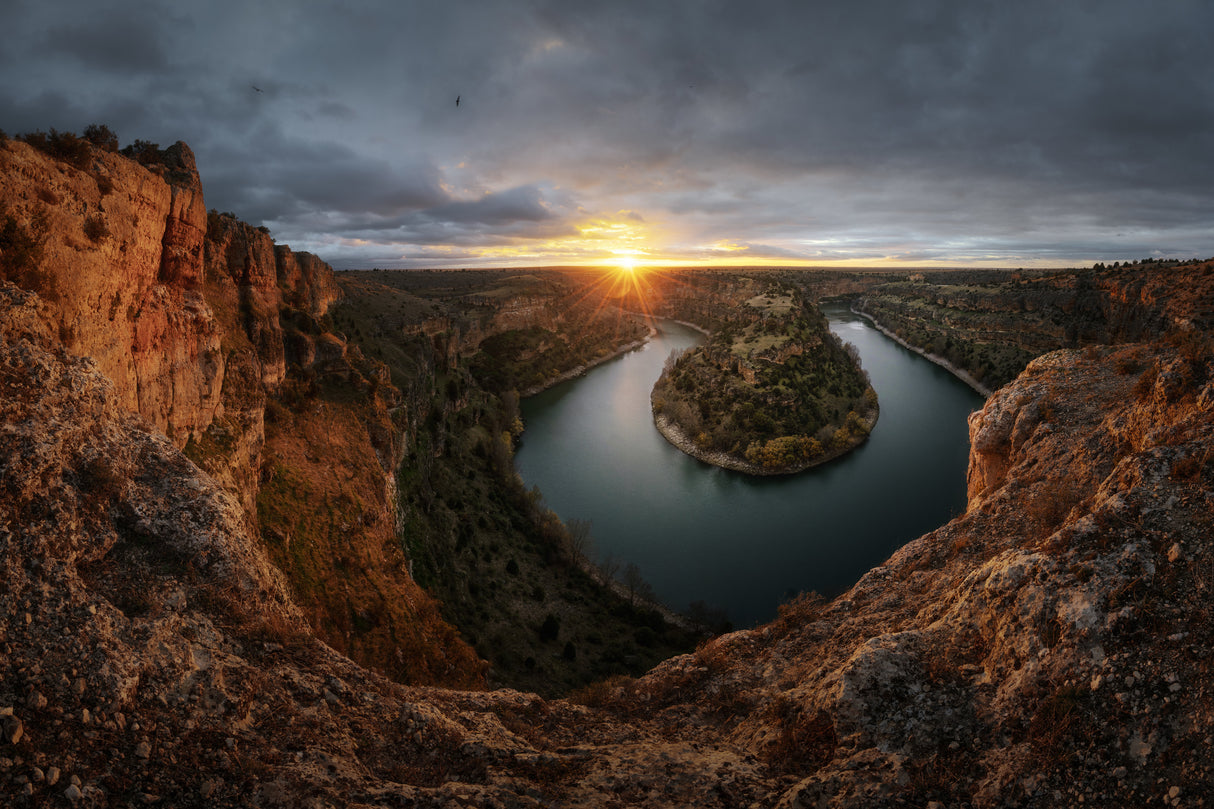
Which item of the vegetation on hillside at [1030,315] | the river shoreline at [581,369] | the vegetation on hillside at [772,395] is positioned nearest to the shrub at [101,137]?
the vegetation on hillside at [1030,315]

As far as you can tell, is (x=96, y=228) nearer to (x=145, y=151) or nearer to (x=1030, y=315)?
(x=145, y=151)

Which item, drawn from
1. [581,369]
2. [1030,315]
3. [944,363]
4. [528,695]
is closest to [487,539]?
[528,695]

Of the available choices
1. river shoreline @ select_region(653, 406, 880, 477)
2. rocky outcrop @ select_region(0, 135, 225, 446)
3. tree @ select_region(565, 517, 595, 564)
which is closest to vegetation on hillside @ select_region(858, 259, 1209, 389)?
river shoreline @ select_region(653, 406, 880, 477)

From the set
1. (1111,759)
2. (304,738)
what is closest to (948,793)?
(1111,759)

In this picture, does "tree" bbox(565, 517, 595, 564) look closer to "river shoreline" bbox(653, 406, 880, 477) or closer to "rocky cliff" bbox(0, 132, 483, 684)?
"rocky cliff" bbox(0, 132, 483, 684)

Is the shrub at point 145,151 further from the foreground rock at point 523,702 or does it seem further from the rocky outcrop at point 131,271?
the foreground rock at point 523,702

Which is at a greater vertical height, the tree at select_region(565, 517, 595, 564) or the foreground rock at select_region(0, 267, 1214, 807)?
the foreground rock at select_region(0, 267, 1214, 807)
